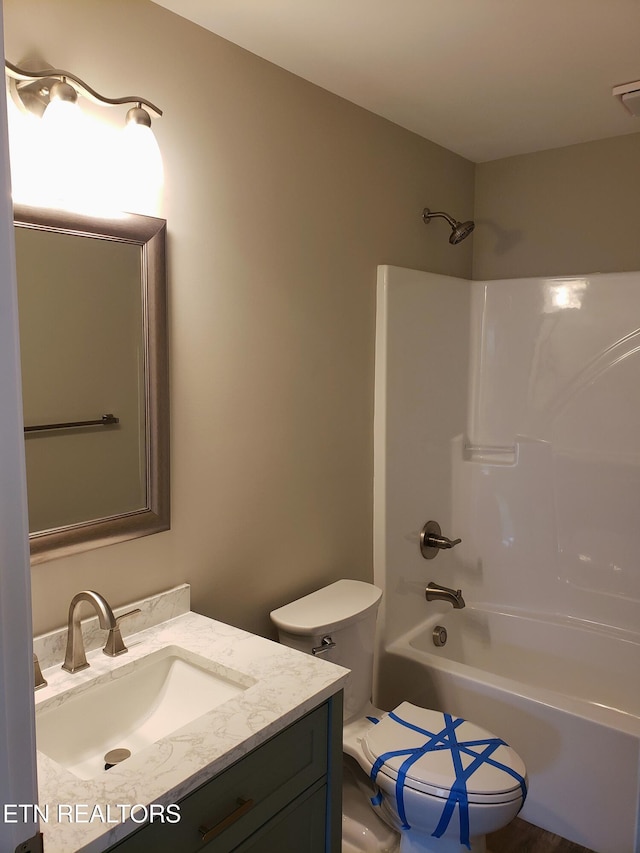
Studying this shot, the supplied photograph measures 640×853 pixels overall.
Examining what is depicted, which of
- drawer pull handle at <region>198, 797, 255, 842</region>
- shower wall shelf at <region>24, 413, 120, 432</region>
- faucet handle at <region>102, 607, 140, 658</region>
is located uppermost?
shower wall shelf at <region>24, 413, 120, 432</region>

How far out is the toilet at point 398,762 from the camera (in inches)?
71.1

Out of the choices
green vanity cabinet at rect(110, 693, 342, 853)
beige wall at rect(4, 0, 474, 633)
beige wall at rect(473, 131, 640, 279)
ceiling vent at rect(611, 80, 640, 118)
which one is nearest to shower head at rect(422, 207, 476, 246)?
beige wall at rect(4, 0, 474, 633)

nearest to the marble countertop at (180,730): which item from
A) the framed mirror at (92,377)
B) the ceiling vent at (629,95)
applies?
the framed mirror at (92,377)

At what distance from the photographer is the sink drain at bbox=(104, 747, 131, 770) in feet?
4.76

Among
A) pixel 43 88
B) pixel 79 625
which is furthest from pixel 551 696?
pixel 43 88

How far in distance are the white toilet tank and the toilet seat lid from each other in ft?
0.46

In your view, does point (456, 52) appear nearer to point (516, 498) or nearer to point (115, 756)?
point (516, 498)

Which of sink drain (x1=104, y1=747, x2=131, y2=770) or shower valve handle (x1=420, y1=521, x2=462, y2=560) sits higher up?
shower valve handle (x1=420, y1=521, x2=462, y2=560)

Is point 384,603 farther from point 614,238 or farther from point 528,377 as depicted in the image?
point 614,238

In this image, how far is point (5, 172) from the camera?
2.44ft

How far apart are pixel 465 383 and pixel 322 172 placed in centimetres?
125

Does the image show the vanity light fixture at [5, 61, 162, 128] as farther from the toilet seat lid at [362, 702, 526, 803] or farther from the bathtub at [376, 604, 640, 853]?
the bathtub at [376, 604, 640, 853]

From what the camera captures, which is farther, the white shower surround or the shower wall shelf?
the white shower surround

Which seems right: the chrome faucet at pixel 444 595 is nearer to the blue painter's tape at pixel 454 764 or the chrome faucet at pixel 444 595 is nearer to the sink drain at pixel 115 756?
the blue painter's tape at pixel 454 764
